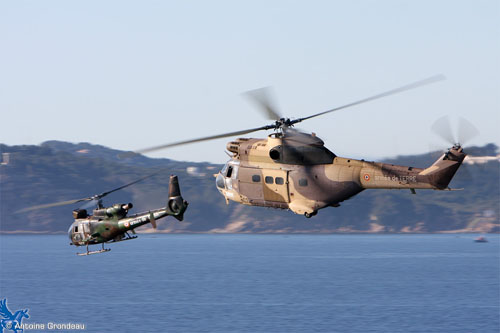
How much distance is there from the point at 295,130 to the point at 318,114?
2934 millimetres

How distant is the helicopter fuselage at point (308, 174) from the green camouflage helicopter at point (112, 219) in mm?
3852

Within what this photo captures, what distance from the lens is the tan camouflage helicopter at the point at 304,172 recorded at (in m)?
37.6

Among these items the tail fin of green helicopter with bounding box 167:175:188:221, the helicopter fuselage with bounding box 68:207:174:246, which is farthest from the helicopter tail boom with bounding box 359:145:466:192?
the helicopter fuselage with bounding box 68:207:174:246

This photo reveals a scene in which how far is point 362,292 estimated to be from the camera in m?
181

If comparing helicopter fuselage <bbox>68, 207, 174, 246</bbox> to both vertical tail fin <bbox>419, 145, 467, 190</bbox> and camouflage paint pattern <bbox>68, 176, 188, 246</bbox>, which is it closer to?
camouflage paint pattern <bbox>68, 176, 188, 246</bbox>

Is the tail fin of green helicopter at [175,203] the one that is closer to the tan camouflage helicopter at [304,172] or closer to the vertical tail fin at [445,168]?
the tan camouflage helicopter at [304,172]

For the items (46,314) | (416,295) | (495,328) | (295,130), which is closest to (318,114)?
(295,130)

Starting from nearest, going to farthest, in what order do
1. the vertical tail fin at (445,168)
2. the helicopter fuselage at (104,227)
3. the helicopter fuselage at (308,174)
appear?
the vertical tail fin at (445,168)
the helicopter fuselage at (308,174)
the helicopter fuselage at (104,227)

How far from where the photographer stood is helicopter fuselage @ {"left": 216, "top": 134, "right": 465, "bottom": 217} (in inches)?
1483

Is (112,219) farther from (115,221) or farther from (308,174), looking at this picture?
(308,174)

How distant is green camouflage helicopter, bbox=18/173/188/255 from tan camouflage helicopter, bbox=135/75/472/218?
3705 mm

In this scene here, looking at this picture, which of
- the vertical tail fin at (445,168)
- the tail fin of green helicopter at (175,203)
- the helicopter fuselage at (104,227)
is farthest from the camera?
the helicopter fuselage at (104,227)

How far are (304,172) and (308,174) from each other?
0.27 meters

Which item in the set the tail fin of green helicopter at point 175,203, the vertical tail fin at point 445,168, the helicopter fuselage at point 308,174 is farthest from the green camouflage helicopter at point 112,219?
the vertical tail fin at point 445,168
